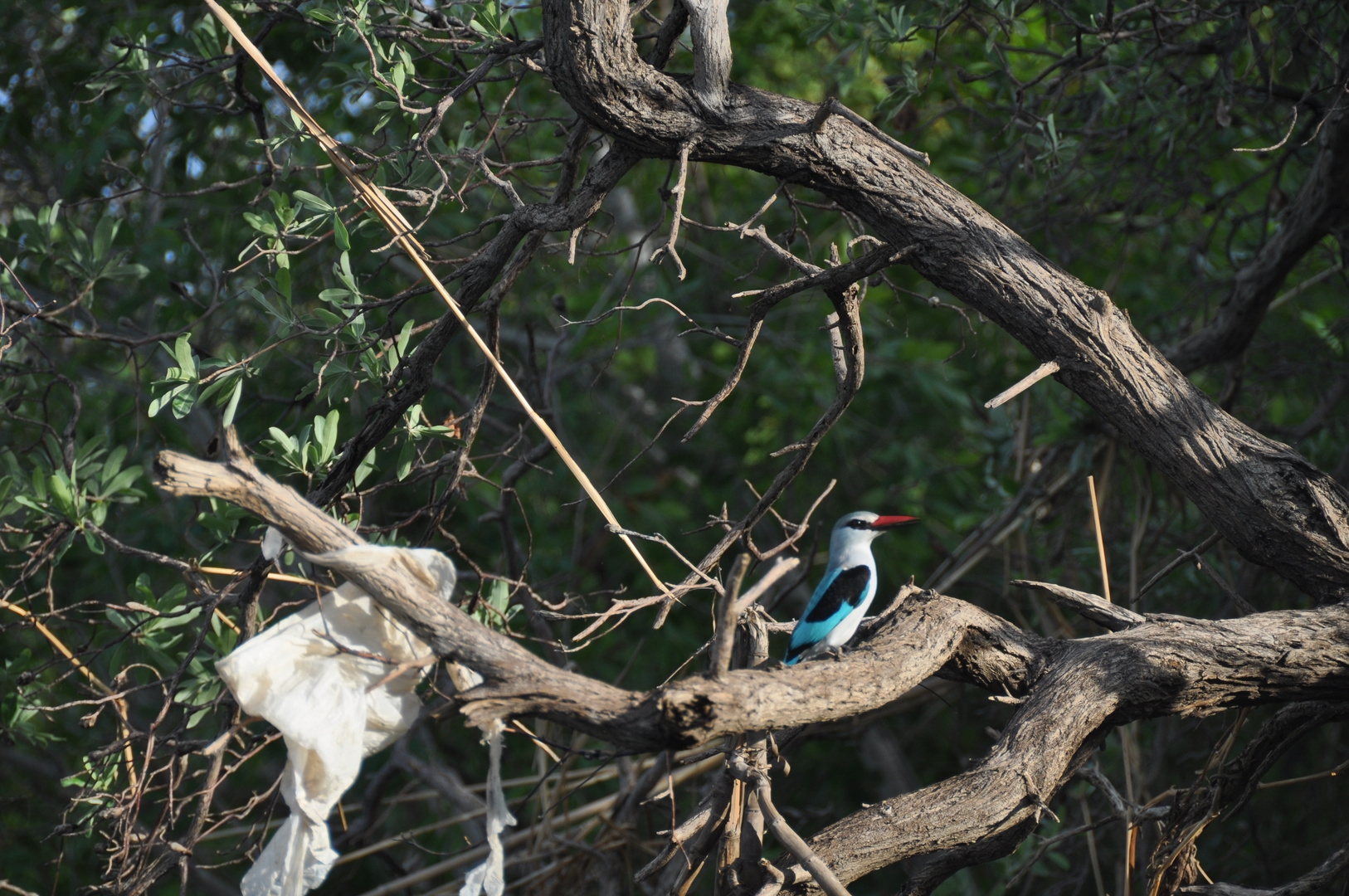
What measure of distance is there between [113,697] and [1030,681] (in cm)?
196

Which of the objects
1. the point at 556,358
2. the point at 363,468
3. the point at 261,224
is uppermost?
the point at 261,224

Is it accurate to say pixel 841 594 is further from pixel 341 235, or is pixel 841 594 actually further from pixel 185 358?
pixel 185 358

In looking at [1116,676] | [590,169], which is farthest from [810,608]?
[590,169]

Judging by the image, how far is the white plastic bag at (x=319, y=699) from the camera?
173 cm

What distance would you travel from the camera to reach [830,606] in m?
2.65

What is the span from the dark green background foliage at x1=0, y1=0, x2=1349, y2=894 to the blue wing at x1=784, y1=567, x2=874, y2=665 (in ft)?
1.44

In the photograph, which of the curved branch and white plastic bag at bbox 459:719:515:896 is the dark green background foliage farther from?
the curved branch

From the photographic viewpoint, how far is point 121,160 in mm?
4469

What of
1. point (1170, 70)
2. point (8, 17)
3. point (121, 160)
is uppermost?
point (1170, 70)

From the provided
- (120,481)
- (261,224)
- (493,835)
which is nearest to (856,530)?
(493,835)

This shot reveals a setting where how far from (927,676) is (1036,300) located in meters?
0.87

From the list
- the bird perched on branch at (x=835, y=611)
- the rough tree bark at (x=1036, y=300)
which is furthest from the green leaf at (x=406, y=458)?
the bird perched on branch at (x=835, y=611)

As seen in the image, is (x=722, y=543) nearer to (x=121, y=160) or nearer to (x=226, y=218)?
(x=226, y=218)

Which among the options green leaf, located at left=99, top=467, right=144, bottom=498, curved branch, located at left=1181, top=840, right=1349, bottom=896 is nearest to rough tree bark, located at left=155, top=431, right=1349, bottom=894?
curved branch, located at left=1181, top=840, right=1349, bottom=896
